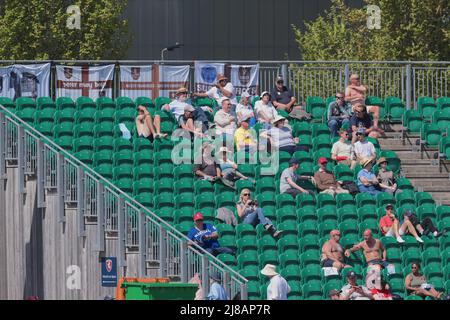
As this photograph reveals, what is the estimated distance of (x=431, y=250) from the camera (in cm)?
3319

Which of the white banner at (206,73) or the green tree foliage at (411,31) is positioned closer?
the white banner at (206,73)

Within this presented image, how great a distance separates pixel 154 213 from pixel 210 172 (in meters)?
1.80

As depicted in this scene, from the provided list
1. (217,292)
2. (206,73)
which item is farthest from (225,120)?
(217,292)

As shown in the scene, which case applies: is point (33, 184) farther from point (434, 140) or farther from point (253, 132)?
point (434, 140)

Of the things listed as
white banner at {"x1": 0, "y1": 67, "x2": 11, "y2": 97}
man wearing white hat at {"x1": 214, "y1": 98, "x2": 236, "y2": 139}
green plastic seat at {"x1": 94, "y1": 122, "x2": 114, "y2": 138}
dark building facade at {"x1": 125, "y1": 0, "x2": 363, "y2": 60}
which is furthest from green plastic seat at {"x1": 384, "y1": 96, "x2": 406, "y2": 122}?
dark building facade at {"x1": 125, "y1": 0, "x2": 363, "y2": 60}

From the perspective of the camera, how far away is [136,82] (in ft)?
125

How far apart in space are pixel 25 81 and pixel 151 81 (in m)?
2.46

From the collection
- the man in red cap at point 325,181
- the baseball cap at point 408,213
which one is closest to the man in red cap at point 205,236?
the man in red cap at point 325,181

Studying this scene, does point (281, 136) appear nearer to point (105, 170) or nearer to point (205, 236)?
point (105, 170)

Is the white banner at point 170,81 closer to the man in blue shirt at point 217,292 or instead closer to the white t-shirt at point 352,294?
the white t-shirt at point 352,294

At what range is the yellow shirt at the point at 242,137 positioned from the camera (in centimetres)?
3475

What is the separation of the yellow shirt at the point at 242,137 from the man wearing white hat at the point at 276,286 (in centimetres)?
380

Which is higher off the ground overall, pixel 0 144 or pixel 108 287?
pixel 0 144
